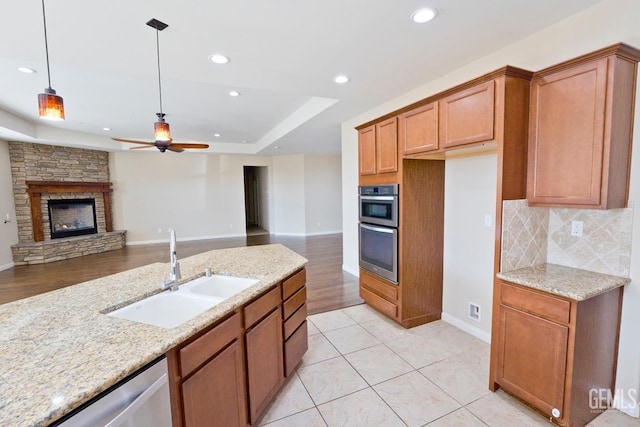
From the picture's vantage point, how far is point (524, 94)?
2.00 metres

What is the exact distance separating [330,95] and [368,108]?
2.48ft

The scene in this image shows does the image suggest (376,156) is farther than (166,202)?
No

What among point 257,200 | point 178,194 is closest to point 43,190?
point 178,194

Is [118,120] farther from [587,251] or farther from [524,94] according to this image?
[587,251]

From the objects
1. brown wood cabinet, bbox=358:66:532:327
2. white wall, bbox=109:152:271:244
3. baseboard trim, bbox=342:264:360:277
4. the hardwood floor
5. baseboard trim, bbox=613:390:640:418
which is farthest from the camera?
white wall, bbox=109:152:271:244

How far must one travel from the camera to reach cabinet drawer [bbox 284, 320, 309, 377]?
2145 millimetres

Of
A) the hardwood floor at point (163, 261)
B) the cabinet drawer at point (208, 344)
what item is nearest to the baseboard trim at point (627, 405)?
the hardwood floor at point (163, 261)

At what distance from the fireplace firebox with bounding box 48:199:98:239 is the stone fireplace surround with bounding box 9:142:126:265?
10 centimetres

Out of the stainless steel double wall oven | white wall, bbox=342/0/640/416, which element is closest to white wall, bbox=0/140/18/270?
the stainless steel double wall oven

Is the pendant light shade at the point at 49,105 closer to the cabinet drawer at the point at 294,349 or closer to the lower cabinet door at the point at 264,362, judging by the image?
the lower cabinet door at the point at 264,362

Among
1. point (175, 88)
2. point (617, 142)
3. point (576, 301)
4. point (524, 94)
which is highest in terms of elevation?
point (175, 88)

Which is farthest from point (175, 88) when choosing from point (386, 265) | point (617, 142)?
point (617, 142)

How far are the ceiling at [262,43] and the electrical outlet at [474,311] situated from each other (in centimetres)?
228

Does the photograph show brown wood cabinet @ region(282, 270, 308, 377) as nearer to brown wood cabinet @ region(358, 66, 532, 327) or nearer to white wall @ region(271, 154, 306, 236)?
brown wood cabinet @ region(358, 66, 532, 327)
